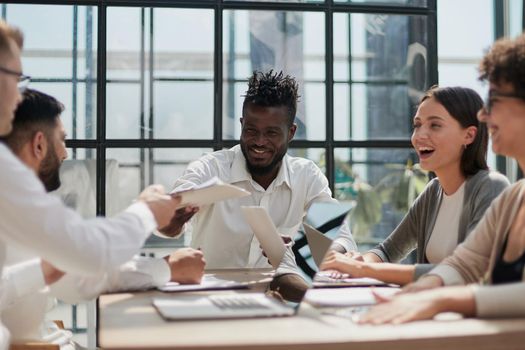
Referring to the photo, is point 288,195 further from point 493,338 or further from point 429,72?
point 493,338

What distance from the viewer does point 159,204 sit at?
196 cm

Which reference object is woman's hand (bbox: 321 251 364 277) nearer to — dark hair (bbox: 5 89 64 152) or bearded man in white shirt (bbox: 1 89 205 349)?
bearded man in white shirt (bbox: 1 89 205 349)

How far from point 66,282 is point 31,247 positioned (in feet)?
1.84

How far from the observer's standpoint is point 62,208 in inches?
65.6

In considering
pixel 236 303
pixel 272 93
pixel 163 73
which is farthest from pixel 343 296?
pixel 163 73

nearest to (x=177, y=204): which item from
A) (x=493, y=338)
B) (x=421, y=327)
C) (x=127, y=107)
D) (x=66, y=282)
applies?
(x=66, y=282)

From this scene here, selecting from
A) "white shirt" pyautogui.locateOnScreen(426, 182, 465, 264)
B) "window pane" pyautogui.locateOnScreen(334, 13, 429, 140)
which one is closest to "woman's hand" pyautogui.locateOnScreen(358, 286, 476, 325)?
"white shirt" pyautogui.locateOnScreen(426, 182, 465, 264)

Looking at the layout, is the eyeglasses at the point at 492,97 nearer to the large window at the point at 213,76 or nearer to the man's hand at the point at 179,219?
the man's hand at the point at 179,219

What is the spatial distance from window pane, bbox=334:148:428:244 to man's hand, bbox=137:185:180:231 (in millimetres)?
2415

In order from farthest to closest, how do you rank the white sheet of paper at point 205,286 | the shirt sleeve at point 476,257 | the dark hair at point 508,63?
the white sheet of paper at point 205,286 < the shirt sleeve at point 476,257 < the dark hair at point 508,63

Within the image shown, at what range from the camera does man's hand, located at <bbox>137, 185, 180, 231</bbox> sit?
76.7 inches

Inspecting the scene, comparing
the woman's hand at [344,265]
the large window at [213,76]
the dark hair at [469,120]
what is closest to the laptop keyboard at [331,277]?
the woman's hand at [344,265]

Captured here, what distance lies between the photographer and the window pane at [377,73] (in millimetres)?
4363

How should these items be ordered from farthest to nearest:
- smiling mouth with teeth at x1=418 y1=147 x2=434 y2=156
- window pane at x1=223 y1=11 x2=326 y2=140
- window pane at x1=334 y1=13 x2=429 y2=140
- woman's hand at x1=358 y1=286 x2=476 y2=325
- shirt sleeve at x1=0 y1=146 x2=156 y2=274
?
window pane at x1=334 y1=13 x2=429 y2=140, window pane at x1=223 y1=11 x2=326 y2=140, smiling mouth with teeth at x1=418 y1=147 x2=434 y2=156, shirt sleeve at x1=0 y1=146 x2=156 y2=274, woman's hand at x1=358 y1=286 x2=476 y2=325
